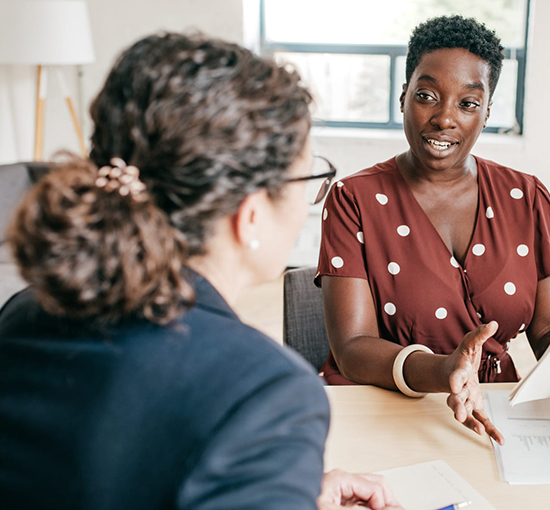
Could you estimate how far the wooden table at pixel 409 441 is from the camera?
3.47ft

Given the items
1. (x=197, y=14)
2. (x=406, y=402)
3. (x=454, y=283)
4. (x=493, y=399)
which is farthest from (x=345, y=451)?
(x=197, y=14)

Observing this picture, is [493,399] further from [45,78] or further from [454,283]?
[45,78]

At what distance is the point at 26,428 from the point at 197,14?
3675 mm

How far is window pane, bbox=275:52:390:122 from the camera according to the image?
4141mm

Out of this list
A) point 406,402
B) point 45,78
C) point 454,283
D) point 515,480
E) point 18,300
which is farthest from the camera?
point 45,78

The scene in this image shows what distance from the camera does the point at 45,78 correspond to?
12.8 ft

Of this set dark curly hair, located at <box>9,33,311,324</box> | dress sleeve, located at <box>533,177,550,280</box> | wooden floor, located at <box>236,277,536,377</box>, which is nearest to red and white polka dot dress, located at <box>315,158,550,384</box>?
dress sleeve, located at <box>533,177,550,280</box>

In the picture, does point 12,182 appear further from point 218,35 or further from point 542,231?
point 542,231

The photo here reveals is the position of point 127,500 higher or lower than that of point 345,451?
higher

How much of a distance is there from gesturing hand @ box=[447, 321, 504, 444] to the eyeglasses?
391 mm

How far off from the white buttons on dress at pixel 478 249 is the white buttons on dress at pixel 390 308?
0.23m

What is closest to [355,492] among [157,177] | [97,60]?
[157,177]

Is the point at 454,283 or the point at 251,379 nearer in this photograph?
the point at 251,379

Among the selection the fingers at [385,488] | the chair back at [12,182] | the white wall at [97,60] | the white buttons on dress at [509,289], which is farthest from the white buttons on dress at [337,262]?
the white wall at [97,60]
